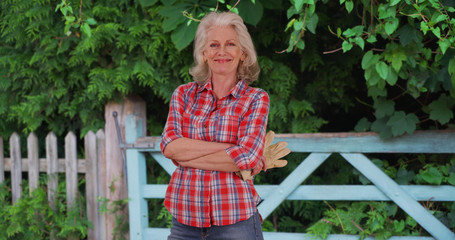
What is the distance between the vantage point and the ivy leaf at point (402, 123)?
9.55 feet

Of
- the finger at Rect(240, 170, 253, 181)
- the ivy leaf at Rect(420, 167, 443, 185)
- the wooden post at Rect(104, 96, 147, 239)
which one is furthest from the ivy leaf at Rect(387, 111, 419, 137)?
the wooden post at Rect(104, 96, 147, 239)

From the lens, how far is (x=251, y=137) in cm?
189

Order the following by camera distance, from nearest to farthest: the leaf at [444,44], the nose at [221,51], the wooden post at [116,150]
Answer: the nose at [221,51] < the leaf at [444,44] < the wooden post at [116,150]

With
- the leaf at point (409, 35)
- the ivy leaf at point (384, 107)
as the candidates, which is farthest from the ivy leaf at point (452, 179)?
the leaf at point (409, 35)

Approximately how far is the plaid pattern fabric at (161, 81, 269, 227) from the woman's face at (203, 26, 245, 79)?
0.10 meters

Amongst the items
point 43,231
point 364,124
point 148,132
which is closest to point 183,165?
point 364,124

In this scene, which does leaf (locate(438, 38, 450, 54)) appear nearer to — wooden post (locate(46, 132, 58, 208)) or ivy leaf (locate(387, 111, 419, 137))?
ivy leaf (locate(387, 111, 419, 137))

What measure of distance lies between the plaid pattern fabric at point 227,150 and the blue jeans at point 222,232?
30 mm

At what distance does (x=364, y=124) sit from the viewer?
3342mm

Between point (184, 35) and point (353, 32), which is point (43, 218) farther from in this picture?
point (353, 32)

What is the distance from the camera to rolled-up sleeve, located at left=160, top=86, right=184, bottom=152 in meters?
1.99

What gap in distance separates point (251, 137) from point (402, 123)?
1.46 meters

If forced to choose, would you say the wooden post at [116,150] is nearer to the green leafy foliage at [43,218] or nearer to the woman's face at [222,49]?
the green leafy foliage at [43,218]

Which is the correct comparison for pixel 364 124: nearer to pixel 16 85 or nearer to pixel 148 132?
pixel 148 132
